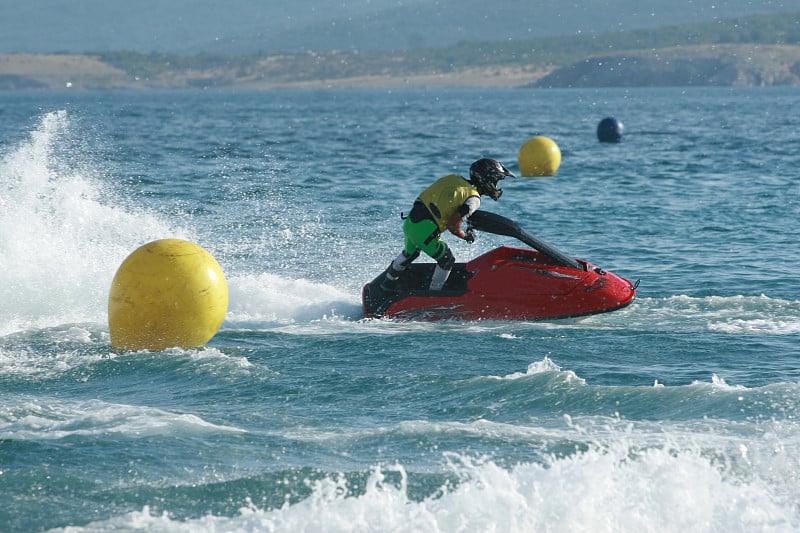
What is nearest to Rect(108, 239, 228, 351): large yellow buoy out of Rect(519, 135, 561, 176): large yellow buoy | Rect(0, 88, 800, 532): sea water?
Rect(0, 88, 800, 532): sea water

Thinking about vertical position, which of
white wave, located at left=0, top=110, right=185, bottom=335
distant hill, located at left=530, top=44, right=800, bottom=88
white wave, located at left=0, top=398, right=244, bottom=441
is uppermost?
white wave, located at left=0, top=110, right=185, bottom=335

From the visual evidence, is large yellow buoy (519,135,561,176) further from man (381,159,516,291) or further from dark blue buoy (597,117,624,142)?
man (381,159,516,291)

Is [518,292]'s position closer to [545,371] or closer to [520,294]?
[520,294]

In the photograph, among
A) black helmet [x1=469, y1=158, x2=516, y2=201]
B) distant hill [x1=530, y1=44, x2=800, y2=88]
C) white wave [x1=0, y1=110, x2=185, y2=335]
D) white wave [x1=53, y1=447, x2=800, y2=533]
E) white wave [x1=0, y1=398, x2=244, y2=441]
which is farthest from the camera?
distant hill [x1=530, y1=44, x2=800, y2=88]

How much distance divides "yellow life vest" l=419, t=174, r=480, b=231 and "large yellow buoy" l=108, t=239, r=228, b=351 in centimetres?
276

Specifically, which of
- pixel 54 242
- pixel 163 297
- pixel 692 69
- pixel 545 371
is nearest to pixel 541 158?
pixel 54 242

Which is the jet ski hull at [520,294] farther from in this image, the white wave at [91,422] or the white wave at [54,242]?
the white wave at [91,422]

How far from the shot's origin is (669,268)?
15.2 metres

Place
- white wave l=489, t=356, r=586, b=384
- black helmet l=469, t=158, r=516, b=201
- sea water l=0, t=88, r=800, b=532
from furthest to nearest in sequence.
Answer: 1. black helmet l=469, t=158, r=516, b=201
2. white wave l=489, t=356, r=586, b=384
3. sea water l=0, t=88, r=800, b=532

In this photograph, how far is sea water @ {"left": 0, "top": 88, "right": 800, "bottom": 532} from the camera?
22.0 feet

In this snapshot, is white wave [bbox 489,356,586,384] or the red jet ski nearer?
white wave [bbox 489,356,586,384]

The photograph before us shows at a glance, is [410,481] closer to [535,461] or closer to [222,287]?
[535,461]

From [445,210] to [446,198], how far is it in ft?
0.44

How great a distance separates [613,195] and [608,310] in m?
12.2
